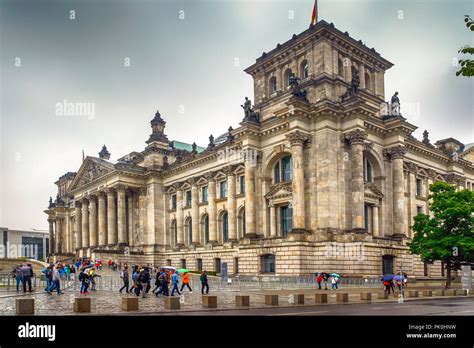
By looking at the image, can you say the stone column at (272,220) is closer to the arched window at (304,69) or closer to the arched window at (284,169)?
the arched window at (284,169)

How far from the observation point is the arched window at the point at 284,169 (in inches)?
1955

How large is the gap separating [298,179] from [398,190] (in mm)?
11473

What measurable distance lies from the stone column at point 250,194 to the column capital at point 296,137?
591 centimetres

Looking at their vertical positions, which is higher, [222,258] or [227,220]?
[227,220]

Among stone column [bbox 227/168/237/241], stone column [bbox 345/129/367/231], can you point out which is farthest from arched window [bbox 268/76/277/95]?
stone column [bbox 345/129/367/231]

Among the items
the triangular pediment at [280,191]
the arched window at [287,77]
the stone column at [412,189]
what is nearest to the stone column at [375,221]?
the stone column at [412,189]

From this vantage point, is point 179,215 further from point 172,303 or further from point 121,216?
point 172,303

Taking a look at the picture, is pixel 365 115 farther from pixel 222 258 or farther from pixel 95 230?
pixel 95 230

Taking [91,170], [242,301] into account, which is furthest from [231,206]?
[242,301]

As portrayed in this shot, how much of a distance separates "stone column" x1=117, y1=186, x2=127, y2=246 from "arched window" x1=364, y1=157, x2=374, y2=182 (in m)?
36.6

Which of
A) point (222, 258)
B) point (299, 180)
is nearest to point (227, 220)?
point (222, 258)

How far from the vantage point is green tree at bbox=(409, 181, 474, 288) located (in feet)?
132
